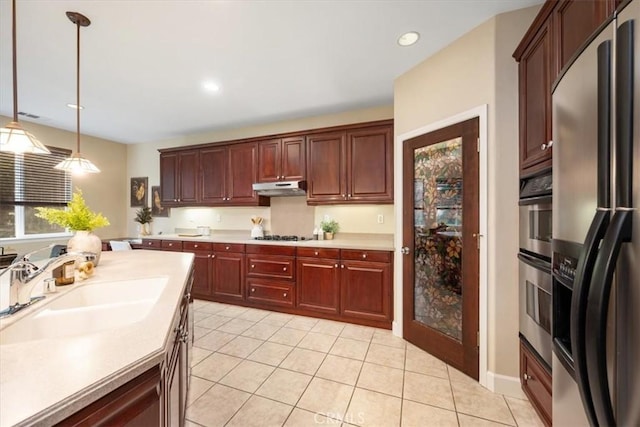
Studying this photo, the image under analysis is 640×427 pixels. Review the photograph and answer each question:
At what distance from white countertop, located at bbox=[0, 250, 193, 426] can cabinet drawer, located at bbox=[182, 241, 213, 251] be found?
2.77m

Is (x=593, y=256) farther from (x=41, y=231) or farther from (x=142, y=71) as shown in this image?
(x=41, y=231)

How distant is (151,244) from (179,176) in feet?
3.90

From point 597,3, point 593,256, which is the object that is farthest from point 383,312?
point 597,3

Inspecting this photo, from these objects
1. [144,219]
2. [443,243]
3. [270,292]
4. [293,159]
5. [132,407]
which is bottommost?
[270,292]

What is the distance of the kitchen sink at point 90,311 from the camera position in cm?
99

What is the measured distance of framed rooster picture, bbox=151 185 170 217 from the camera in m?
4.84

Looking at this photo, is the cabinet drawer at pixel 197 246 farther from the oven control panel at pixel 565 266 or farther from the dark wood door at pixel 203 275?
the oven control panel at pixel 565 266

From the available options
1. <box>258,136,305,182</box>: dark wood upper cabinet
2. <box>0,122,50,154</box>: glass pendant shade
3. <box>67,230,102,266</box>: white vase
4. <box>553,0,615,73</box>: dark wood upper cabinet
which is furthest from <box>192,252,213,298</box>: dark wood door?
<box>553,0,615,73</box>: dark wood upper cabinet

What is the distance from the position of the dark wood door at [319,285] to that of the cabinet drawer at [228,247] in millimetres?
923

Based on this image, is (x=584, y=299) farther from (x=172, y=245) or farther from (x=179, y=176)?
(x=179, y=176)

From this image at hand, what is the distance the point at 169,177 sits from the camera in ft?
14.3

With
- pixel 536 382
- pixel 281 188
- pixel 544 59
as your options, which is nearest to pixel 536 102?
pixel 544 59

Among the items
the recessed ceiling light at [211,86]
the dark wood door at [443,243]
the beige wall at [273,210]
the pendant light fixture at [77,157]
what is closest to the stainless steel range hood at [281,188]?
the beige wall at [273,210]

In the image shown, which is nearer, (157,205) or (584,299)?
(584,299)
